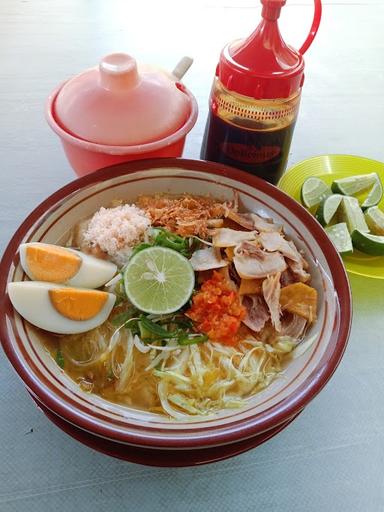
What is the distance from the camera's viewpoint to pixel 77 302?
113 centimetres

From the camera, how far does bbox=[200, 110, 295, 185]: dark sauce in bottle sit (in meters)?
1.39

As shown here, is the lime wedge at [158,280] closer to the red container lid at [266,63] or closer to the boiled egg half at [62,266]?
the boiled egg half at [62,266]

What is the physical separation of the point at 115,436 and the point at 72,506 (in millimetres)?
220

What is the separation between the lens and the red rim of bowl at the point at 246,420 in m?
0.91

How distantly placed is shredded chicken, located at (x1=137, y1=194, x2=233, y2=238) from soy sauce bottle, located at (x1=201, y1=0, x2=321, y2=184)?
7.3 inches

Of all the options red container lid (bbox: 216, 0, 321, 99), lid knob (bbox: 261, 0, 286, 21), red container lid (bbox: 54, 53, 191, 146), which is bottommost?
red container lid (bbox: 54, 53, 191, 146)

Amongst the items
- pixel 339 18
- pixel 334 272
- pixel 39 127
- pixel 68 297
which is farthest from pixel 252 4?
pixel 68 297

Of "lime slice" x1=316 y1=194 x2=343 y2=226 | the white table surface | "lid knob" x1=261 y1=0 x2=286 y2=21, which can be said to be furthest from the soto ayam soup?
"lid knob" x1=261 y1=0 x2=286 y2=21

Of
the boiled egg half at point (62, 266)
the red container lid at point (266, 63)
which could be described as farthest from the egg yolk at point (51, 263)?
the red container lid at point (266, 63)

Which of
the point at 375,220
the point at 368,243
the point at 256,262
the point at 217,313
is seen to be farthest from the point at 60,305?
the point at 375,220

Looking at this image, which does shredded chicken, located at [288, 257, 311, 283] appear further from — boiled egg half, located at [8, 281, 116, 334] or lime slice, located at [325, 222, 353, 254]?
boiled egg half, located at [8, 281, 116, 334]

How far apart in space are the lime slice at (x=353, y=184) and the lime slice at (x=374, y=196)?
0.06ft

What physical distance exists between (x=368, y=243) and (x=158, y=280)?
616 mm

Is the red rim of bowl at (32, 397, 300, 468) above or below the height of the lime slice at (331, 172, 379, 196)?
below
